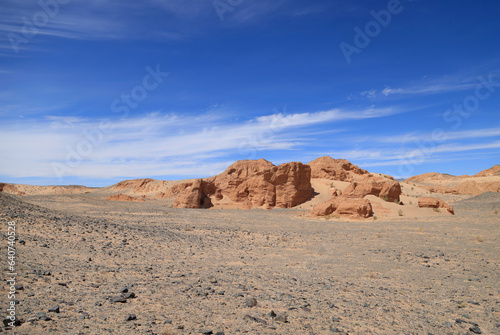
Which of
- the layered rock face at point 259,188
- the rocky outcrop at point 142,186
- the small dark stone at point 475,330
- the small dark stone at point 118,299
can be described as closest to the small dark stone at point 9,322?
the small dark stone at point 118,299

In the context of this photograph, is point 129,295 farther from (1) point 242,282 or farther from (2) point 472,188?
(2) point 472,188

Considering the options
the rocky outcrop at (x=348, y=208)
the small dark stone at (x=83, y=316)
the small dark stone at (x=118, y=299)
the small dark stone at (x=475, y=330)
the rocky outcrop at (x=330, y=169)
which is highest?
the rocky outcrop at (x=330, y=169)

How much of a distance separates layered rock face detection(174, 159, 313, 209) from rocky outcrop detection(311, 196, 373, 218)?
12.2 m

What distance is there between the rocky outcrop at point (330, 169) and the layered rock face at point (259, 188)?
9.78 meters

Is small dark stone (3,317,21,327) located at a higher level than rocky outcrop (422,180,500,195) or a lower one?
lower

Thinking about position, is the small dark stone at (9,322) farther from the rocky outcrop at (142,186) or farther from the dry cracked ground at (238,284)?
the rocky outcrop at (142,186)

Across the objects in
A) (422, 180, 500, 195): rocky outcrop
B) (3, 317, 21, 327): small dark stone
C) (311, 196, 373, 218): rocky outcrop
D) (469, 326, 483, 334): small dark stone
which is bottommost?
(469, 326, 483, 334): small dark stone

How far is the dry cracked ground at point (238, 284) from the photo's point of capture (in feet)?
15.0

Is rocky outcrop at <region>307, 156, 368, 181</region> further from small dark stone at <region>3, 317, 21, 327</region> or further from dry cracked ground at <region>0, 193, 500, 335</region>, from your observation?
small dark stone at <region>3, 317, 21, 327</region>

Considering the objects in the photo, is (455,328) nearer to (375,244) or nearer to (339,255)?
(339,255)

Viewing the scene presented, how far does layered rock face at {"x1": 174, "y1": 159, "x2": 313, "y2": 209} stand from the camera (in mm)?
35906

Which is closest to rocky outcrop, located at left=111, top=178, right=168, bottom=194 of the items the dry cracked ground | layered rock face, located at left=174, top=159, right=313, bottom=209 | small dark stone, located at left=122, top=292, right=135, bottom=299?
layered rock face, located at left=174, top=159, right=313, bottom=209

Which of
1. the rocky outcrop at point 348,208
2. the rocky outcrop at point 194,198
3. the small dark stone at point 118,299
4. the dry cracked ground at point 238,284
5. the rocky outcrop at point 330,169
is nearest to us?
the dry cracked ground at point 238,284

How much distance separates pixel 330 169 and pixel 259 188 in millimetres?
17017
